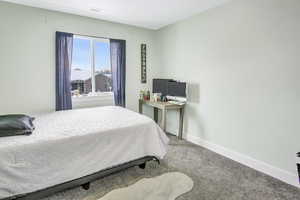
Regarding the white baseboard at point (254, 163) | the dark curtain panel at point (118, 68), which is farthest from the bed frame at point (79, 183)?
the dark curtain panel at point (118, 68)

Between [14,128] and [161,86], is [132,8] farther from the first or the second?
[14,128]

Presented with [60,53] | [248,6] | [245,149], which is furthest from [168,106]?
[60,53]

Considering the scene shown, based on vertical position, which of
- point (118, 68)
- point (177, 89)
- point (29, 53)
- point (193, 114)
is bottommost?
point (193, 114)

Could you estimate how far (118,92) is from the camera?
154 inches

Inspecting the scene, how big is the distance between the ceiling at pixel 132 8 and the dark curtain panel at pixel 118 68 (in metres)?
0.53

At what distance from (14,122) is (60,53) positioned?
1.64 meters

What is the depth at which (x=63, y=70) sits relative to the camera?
10.7ft

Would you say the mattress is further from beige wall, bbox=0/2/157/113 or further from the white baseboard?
the white baseboard

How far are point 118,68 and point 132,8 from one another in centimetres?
128

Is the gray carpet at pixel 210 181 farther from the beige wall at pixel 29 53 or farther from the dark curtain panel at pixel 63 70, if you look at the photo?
the beige wall at pixel 29 53

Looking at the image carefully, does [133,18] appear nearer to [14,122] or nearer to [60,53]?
[60,53]

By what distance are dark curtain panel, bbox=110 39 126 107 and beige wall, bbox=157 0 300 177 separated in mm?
1310

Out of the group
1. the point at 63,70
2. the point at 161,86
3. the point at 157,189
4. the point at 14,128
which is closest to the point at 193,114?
the point at 161,86

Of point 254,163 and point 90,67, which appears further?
point 90,67
